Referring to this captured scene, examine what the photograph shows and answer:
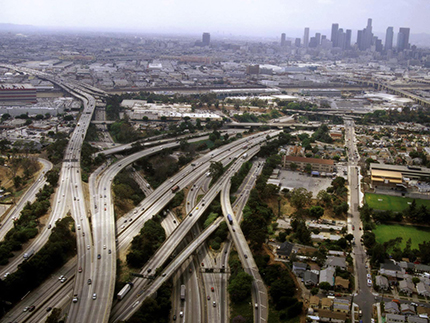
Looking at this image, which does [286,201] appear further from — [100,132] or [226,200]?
[100,132]

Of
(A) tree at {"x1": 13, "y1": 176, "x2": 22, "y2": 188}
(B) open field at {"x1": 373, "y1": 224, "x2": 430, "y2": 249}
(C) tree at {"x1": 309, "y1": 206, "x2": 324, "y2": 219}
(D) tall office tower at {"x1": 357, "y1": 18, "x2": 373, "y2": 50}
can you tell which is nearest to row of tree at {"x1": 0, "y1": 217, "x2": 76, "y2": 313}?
(A) tree at {"x1": 13, "y1": 176, "x2": 22, "y2": 188}

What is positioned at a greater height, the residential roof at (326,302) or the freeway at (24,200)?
the freeway at (24,200)

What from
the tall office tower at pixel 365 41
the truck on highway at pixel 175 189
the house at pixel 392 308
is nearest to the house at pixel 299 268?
the house at pixel 392 308

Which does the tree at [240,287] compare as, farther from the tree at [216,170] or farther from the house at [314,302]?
the tree at [216,170]

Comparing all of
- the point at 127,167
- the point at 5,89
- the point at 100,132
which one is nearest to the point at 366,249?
the point at 127,167

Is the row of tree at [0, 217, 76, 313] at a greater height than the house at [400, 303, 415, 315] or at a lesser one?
greater

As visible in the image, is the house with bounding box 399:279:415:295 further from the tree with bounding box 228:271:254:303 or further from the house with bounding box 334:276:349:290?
the tree with bounding box 228:271:254:303
